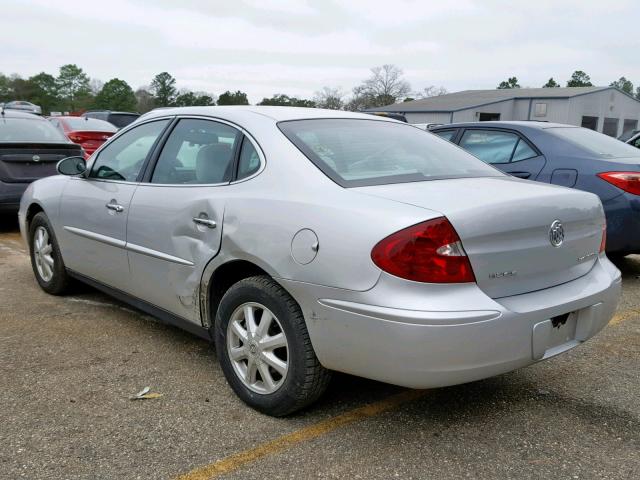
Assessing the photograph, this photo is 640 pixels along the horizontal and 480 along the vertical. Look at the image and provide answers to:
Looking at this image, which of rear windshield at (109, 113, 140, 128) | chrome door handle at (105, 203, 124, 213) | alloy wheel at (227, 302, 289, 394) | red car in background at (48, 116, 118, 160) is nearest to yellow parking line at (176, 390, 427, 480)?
alloy wheel at (227, 302, 289, 394)

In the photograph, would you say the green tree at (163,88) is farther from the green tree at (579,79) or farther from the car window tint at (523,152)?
the car window tint at (523,152)

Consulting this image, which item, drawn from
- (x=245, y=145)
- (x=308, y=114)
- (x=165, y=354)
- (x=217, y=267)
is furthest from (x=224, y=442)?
(x=308, y=114)

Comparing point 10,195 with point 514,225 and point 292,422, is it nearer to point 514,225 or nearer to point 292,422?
point 292,422

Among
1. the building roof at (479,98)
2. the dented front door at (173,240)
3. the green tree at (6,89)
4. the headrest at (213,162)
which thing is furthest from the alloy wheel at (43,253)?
the green tree at (6,89)

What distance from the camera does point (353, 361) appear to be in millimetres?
2430

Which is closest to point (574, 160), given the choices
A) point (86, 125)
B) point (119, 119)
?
point (86, 125)

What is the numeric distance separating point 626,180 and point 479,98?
1488 inches

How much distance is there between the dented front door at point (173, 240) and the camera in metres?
3.04

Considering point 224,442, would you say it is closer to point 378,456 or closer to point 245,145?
point 378,456

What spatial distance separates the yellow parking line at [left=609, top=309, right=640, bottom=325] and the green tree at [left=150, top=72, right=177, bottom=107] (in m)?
90.0

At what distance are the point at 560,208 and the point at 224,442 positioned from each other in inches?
72.1

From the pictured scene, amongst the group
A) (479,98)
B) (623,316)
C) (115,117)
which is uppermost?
(479,98)

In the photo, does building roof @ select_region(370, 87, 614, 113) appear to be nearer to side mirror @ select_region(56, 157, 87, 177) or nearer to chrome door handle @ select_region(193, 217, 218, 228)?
side mirror @ select_region(56, 157, 87, 177)

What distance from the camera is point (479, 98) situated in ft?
133
